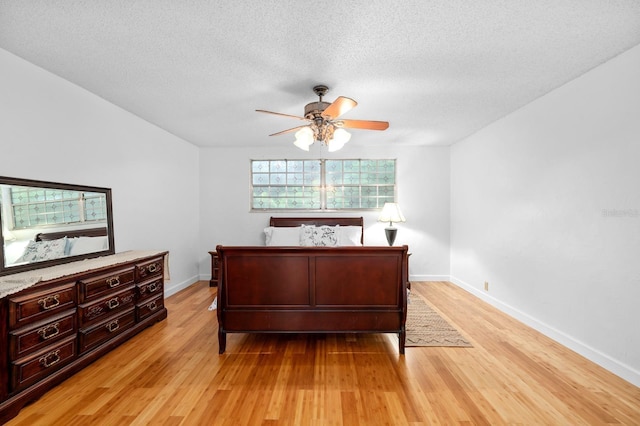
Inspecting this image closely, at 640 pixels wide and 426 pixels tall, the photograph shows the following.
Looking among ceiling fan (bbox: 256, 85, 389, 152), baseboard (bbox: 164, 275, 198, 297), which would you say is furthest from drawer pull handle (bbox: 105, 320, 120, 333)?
ceiling fan (bbox: 256, 85, 389, 152)

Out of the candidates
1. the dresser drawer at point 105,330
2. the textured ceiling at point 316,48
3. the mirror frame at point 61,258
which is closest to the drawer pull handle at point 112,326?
the dresser drawer at point 105,330

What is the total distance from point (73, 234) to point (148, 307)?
103cm

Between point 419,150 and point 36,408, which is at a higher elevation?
point 419,150

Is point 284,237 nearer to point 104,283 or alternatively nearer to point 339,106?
point 104,283

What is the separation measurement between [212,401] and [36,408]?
1.12m

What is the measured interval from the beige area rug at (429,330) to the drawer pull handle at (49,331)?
9.31ft

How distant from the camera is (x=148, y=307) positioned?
3.15 m

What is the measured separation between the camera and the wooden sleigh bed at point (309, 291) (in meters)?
2.62

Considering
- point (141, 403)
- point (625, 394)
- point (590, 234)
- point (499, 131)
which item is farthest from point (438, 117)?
point (141, 403)

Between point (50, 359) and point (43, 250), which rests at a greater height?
point (43, 250)

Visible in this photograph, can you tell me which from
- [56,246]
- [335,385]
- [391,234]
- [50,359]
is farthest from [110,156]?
[391,234]

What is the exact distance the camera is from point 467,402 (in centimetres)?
192

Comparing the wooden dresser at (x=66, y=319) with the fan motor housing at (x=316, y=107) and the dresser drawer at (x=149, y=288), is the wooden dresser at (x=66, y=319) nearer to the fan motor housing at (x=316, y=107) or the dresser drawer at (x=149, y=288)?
the dresser drawer at (x=149, y=288)

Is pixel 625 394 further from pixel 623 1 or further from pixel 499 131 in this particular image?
pixel 499 131
